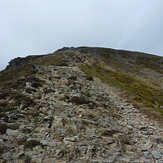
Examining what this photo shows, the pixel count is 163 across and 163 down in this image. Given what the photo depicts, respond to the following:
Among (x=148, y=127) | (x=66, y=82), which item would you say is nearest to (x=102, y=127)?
(x=148, y=127)

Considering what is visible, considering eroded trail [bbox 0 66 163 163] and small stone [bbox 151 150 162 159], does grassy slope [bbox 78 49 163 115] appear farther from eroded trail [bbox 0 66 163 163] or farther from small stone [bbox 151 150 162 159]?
small stone [bbox 151 150 162 159]

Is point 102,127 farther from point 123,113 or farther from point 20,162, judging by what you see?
point 20,162

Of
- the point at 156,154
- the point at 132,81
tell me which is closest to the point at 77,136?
the point at 156,154

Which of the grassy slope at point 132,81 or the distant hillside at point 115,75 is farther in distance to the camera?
the distant hillside at point 115,75

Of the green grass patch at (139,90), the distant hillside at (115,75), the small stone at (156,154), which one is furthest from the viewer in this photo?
the distant hillside at (115,75)

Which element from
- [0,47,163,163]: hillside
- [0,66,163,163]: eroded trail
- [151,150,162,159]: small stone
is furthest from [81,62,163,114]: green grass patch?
[151,150,162,159]: small stone

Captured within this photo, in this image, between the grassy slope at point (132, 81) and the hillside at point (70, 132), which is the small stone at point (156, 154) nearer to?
the hillside at point (70, 132)

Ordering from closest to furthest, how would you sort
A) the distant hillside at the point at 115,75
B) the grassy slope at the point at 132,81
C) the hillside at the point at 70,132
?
the hillside at the point at 70,132
the grassy slope at the point at 132,81
the distant hillside at the point at 115,75

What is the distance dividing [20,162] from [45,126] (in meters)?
3.13

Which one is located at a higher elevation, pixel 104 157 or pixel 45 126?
pixel 45 126

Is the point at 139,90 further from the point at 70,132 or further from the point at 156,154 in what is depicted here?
the point at 70,132

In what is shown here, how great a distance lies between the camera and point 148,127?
31.2 ft

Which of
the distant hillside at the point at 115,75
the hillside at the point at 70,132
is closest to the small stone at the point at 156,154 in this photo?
the hillside at the point at 70,132

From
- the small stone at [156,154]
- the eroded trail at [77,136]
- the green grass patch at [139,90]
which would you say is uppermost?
the green grass patch at [139,90]
